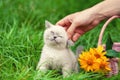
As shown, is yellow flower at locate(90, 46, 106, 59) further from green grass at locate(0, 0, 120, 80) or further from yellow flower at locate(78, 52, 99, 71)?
green grass at locate(0, 0, 120, 80)

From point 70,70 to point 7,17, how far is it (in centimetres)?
220

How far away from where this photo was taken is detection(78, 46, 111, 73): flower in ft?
12.8

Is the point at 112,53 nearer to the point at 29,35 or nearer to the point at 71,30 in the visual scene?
the point at 71,30

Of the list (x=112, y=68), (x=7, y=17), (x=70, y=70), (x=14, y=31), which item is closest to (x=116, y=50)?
(x=112, y=68)

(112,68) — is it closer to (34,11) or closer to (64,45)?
(64,45)

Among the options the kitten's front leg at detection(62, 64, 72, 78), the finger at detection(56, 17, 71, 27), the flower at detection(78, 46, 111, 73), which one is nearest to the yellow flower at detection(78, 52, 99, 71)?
the flower at detection(78, 46, 111, 73)

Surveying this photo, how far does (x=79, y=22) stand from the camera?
13.9 feet

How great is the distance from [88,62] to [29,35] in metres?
1.33

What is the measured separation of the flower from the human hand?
1.12ft

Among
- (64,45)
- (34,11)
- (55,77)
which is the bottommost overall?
(55,77)

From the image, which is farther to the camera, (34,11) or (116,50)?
(34,11)

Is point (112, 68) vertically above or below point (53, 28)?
below

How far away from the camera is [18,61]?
447 cm

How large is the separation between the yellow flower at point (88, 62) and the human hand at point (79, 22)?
0.33 m
